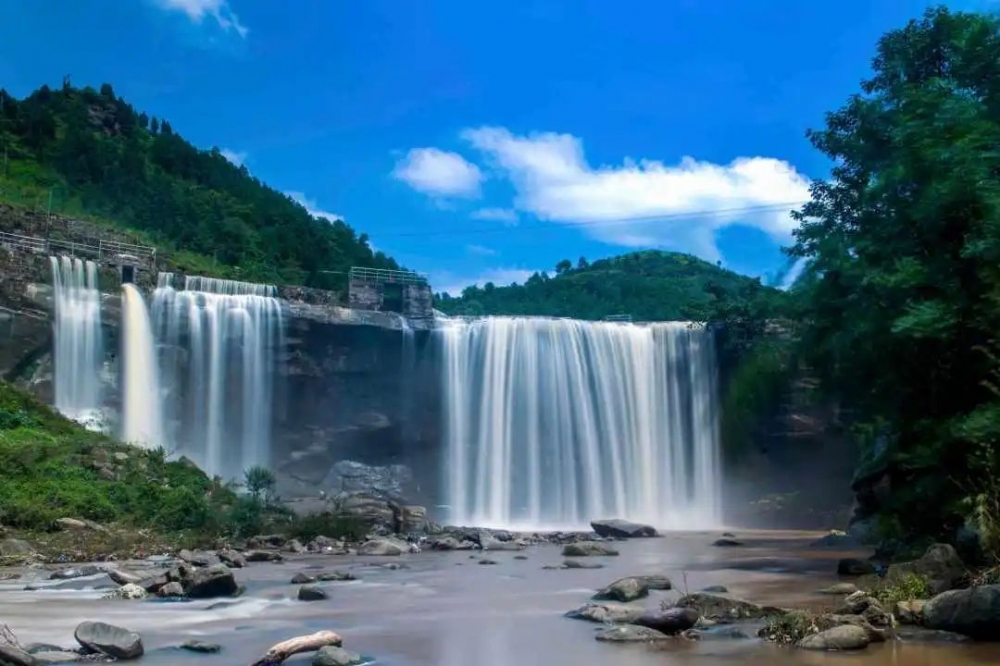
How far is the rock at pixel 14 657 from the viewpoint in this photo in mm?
7547

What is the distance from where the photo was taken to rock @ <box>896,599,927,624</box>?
9.41 m

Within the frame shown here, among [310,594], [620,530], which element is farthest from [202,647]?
[620,530]

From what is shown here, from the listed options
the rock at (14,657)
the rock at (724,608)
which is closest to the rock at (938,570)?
the rock at (724,608)

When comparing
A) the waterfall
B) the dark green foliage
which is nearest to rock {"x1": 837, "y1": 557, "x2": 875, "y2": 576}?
the dark green foliage

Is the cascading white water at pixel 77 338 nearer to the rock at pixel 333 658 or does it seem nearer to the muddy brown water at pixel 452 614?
the muddy brown water at pixel 452 614

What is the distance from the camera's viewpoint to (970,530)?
37.6 ft

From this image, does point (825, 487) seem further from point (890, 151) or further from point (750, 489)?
point (890, 151)

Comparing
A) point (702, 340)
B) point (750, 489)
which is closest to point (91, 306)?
point (702, 340)

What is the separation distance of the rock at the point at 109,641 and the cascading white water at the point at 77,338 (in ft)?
89.5

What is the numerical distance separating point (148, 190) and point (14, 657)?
59.3 m

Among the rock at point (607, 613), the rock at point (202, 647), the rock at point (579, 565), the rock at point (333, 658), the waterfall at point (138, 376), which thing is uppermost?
the waterfall at point (138, 376)

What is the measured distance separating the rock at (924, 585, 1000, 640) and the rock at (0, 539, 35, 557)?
1820cm

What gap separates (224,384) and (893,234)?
29.4 m

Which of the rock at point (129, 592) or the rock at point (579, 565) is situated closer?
the rock at point (129, 592)
